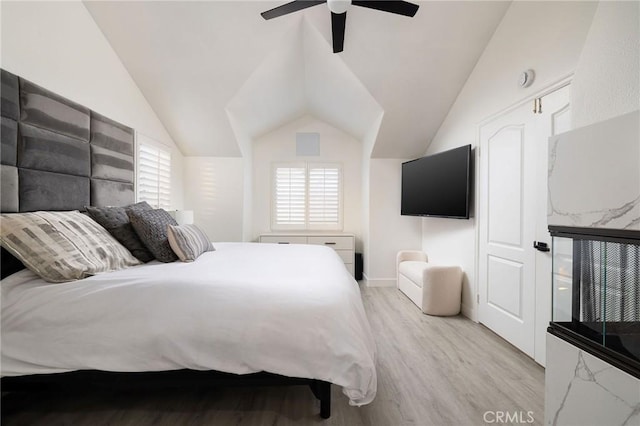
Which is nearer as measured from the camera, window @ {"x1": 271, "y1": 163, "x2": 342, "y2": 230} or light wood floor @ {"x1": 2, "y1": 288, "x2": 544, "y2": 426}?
light wood floor @ {"x1": 2, "y1": 288, "x2": 544, "y2": 426}

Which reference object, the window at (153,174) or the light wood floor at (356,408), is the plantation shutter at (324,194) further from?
the light wood floor at (356,408)

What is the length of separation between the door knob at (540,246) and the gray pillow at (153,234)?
8.90 feet

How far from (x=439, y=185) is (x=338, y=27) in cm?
209

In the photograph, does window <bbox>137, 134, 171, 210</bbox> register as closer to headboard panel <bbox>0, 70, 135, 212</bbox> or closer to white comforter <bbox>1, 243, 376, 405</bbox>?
headboard panel <bbox>0, 70, 135, 212</bbox>

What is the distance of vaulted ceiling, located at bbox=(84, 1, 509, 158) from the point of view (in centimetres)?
256

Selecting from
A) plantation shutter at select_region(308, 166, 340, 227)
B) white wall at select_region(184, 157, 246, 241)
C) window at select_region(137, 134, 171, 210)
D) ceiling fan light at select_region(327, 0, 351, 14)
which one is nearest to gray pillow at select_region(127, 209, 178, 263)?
window at select_region(137, 134, 171, 210)

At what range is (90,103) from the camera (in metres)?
2.39

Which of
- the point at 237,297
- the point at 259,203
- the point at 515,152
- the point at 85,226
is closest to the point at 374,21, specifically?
the point at 515,152

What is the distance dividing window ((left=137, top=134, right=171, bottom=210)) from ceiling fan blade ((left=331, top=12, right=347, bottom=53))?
2.31 metres

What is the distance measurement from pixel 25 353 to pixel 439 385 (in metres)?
2.25

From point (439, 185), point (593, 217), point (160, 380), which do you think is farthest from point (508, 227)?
point (160, 380)

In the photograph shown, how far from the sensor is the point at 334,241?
14.7 ft

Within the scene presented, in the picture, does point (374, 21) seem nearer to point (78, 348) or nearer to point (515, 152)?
point (515, 152)

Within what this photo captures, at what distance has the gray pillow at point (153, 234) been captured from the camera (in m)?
1.99
